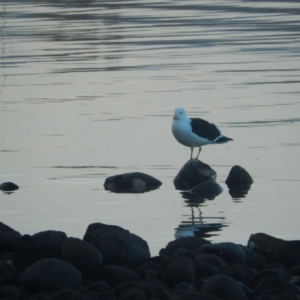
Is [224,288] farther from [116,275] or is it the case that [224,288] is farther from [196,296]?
[116,275]

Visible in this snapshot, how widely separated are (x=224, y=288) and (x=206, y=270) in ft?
2.30

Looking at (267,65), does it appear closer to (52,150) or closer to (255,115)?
(255,115)

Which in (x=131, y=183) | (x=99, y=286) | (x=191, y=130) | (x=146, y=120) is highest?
(x=191, y=130)

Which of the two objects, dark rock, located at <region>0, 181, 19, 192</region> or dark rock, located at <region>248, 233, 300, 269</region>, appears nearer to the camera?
dark rock, located at <region>248, 233, 300, 269</region>

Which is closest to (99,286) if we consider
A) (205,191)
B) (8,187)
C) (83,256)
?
(83,256)

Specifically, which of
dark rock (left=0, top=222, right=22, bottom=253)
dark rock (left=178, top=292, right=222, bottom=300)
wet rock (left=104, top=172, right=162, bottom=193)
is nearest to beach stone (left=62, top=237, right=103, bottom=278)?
dark rock (left=0, top=222, right=22, bottom=253)

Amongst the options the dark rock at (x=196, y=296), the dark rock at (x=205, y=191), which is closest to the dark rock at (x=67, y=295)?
the dark rock at (x=196, y=296)

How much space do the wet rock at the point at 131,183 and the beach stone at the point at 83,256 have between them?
3.98 m

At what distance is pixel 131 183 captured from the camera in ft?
41.6

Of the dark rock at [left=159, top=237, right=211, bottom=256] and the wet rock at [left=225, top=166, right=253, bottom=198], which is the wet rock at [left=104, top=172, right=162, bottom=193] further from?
the dark rock at [left=159, top=237, right=211, bottom=256]

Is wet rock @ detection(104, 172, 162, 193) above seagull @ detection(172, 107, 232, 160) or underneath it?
underneath

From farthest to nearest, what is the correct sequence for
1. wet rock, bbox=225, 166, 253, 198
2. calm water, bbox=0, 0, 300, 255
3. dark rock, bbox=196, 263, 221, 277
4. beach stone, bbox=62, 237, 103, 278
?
1. wet rock, bbox=225, 166, 253, 198
2. calm water, bbox=0, 0, 300, 255
3. beach stone, bbox=62, 237, 103, 278
4. dark rock, bbox=196, 263, 221, 277

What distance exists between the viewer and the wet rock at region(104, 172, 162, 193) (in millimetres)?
12656

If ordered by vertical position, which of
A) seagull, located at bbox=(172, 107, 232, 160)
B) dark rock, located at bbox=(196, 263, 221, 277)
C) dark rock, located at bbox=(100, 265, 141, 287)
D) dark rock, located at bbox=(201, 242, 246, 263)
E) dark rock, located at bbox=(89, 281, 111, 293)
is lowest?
dark rock, located at bbox=(89, 281, 111, 293)
